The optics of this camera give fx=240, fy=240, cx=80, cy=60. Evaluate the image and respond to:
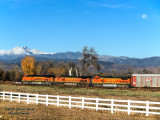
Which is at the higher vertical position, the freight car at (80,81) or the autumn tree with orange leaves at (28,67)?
the autumn tree with orange leaves at (28,67)

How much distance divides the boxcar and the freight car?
12.8 feet

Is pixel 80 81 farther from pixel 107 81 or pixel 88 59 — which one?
pixel 88 59

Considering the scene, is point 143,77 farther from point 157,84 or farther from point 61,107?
point 61,107

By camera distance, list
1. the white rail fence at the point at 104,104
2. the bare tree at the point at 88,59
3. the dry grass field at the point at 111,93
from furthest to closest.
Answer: the bare tree at the point at 88,59 < the dry grass field at the point at 111,93 < the white rail fence at the point at 104,104

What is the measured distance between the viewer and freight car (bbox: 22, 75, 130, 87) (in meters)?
64.1

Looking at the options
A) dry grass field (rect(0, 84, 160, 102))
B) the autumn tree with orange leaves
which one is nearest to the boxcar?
dry grass field (rect(0, 84, 160, 102))

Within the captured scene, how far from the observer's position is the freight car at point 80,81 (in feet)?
210

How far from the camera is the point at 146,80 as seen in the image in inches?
2534

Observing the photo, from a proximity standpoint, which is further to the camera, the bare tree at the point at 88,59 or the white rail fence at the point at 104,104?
the bare tree at the point at 88,59

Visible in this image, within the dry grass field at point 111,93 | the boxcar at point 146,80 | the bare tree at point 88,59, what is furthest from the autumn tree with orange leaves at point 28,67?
the dry grass field at point 111,93

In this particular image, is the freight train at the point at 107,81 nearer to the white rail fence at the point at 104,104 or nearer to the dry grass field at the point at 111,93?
the dry grass field at the point at 111,93

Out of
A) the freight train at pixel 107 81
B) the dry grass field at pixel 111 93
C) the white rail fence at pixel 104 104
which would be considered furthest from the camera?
the freight train at pixel 107 81

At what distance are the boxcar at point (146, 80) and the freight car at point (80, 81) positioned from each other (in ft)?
12.8

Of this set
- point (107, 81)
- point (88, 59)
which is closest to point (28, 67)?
point (88, 59)
